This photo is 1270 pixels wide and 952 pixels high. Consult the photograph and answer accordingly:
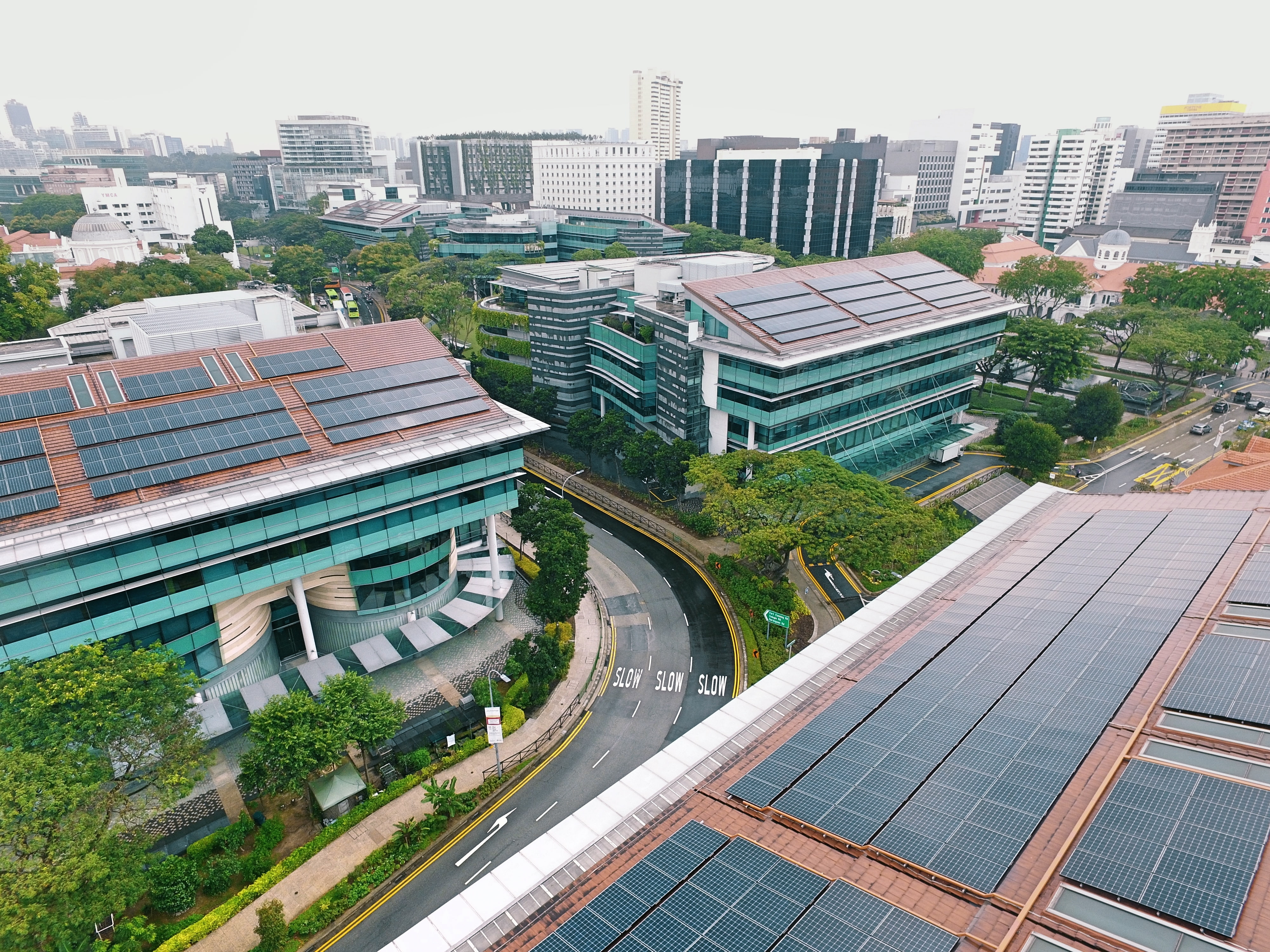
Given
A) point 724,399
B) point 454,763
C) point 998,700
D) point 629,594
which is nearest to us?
point 998,700

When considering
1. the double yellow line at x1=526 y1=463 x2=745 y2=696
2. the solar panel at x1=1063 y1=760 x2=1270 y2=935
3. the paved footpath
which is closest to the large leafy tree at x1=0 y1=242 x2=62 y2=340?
the double yellow line at x1=526 y1=463 x2=745 y2=696

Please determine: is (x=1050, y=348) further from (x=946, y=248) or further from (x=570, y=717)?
(x=570, y=717)

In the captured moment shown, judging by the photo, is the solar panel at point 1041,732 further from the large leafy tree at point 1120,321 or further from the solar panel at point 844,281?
the large leafy tree at point 1120,321

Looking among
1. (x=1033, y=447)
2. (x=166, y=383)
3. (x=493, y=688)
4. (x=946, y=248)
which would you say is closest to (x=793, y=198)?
(x=946, y=248)

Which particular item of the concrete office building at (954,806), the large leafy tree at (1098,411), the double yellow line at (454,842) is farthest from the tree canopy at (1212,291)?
the double yellow line at (454,842)

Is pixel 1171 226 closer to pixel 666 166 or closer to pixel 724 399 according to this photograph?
pixel 666 166

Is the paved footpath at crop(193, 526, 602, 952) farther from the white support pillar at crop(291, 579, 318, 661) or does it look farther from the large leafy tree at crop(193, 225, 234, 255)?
the large leafy tree at crop(193, 225, 234, 255)

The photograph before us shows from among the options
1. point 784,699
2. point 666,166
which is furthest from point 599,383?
point 666,166
